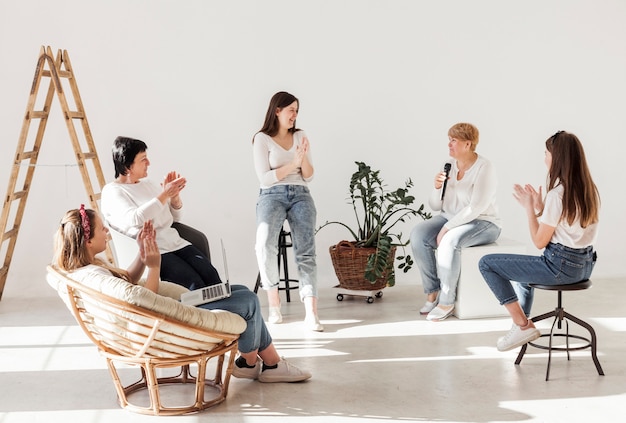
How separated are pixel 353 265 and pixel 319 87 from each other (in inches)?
66.2

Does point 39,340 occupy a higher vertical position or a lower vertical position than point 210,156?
lower

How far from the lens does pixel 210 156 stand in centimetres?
697

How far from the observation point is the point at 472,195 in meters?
5.74

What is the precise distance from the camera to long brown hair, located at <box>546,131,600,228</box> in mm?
4270

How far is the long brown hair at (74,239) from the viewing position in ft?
12.0

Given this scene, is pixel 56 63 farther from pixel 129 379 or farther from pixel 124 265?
pixel 129 379

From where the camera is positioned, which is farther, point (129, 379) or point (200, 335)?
point (129, 379)

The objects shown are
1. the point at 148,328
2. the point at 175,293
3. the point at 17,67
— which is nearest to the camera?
the point at 148,328

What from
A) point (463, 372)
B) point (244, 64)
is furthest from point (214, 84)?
point (463, 372)

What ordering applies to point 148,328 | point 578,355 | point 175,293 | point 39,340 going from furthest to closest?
point 39,340
point 578,355
point 175,293
point 148,328

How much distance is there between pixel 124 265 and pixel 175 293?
25.8 inches

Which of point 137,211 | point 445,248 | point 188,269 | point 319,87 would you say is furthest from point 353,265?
point 137,211

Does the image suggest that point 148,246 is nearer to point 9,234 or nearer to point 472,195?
point 472,195

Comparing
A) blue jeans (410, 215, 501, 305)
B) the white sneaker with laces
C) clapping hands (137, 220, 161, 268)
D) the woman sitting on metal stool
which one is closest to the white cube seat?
blue jeans (410, 215, 501, 305)
